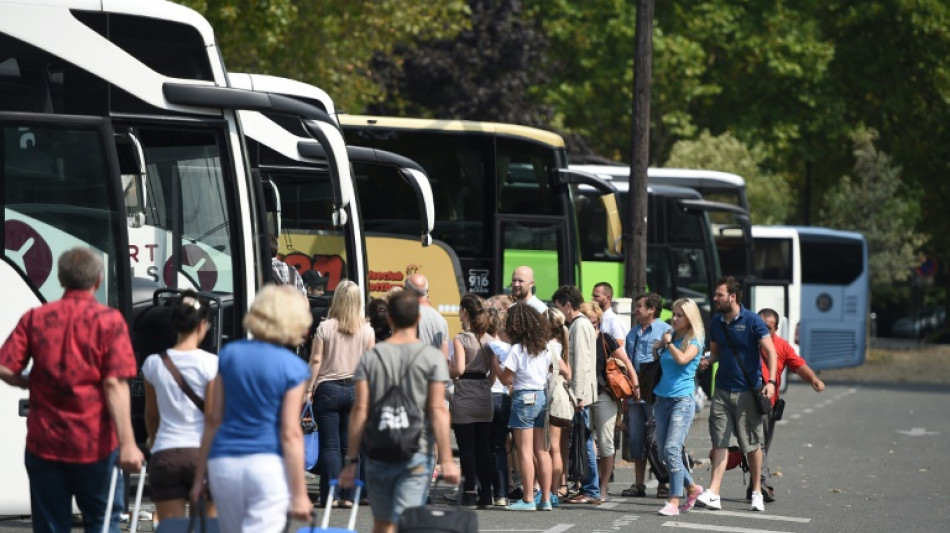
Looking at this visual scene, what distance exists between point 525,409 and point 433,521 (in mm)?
5193

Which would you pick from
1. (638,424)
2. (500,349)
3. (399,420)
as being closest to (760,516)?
(638,424)

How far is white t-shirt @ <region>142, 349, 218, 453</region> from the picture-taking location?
8.04 meters

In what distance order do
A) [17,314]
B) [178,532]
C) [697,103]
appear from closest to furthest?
[178,532] < [17,314] < [697,103]

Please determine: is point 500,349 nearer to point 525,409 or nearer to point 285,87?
point 525,409

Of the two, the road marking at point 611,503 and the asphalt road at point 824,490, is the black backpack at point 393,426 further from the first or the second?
the road marking at point 611,503

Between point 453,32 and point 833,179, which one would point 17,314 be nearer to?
point 453,32

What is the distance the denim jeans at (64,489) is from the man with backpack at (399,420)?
1176mm

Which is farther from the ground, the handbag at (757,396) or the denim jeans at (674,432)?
the handbag at (757,396)

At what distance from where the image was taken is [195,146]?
1195cm

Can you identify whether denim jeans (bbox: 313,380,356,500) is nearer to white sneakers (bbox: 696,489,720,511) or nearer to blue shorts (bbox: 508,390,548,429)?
blue shorts (bbox: 508,390,548,429)

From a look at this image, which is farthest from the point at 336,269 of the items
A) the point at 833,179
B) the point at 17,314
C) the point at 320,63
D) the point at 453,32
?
the point at 833,179

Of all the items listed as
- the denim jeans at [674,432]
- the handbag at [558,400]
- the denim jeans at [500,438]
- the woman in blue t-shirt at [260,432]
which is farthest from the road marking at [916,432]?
the woman in blue t-shirt at [260,432]

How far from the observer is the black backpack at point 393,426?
784cm

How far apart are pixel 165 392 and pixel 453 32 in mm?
28552
